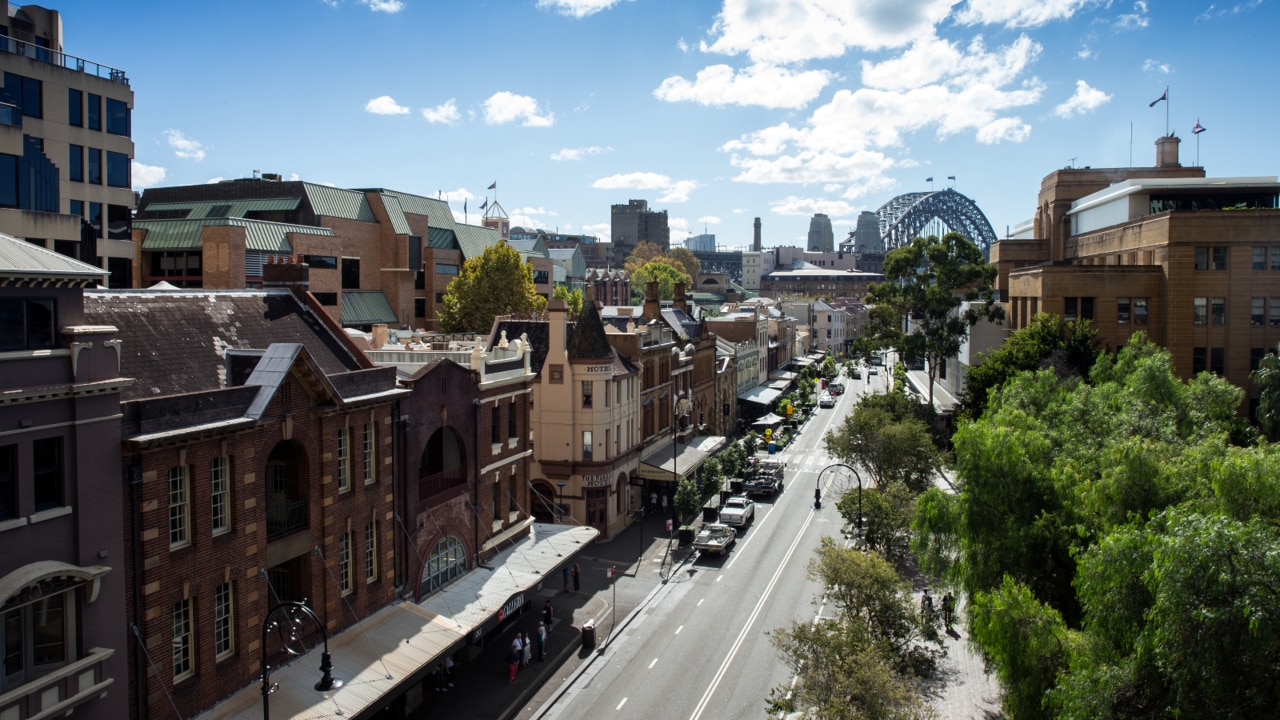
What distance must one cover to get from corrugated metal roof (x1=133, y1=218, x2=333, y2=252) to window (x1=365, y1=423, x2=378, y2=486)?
160 ft

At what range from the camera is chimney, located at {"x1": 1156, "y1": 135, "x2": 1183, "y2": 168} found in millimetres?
80500

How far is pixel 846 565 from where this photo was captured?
2886 cm

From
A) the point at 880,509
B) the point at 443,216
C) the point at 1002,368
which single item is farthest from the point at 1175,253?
the point at 443,216

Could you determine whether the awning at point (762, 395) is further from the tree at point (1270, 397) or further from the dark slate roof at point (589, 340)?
the tree at point (1270, 397)

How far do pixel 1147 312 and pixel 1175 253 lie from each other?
431cm

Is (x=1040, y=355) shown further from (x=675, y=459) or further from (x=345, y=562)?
(x=345, y=562)

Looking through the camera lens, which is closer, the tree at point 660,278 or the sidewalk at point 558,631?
the sidewalk at point 558,631

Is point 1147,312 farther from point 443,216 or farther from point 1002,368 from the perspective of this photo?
point 443,216

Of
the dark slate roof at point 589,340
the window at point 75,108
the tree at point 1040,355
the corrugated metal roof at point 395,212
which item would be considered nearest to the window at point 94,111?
the window at point 75,108

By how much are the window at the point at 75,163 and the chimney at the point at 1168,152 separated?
8320cm

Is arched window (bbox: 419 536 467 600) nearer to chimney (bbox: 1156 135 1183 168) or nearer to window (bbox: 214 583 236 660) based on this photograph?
window (bbox: 214 583 236 660)

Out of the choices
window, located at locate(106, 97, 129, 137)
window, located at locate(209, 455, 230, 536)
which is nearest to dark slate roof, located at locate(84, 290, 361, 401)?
window, located at locate(209, 455, 230, 536)

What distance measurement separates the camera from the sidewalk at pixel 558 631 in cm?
3055

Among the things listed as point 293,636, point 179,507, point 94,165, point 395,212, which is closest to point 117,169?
point 94,165
